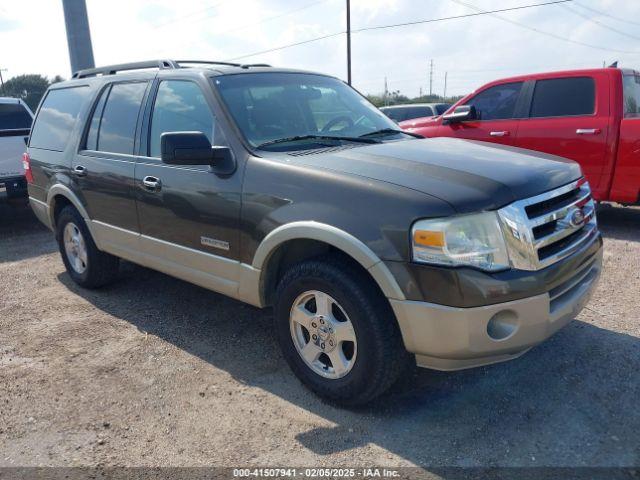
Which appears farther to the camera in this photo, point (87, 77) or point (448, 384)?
point (87, 77)

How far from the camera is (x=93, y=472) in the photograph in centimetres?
261

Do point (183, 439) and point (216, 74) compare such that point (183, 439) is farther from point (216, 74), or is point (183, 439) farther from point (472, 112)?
point (472, 112)

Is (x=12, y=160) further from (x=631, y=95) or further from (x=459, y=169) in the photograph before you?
(x=631, y=95)

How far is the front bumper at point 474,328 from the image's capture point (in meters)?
2.51

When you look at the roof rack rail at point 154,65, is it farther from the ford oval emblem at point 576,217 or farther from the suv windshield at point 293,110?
the ford oval emblem at point 576,217

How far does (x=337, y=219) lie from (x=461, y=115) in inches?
195

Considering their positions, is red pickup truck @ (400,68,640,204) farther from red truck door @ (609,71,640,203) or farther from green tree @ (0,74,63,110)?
green tree @ (0,74,63,110)

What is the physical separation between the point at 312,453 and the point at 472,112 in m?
5.76

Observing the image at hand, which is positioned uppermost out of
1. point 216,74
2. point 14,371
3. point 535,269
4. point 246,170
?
point 216,74

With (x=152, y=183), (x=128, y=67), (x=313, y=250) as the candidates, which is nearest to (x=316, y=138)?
(x=313, y=250)

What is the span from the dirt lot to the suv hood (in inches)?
45.6

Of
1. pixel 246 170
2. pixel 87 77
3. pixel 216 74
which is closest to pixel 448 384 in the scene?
pixel 246 170

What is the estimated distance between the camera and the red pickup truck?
628 centimetres

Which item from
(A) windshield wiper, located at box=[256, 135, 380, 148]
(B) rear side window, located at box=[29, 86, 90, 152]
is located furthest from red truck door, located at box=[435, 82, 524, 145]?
(B) rear side window, located at box=[29, 86, 90, 152]
